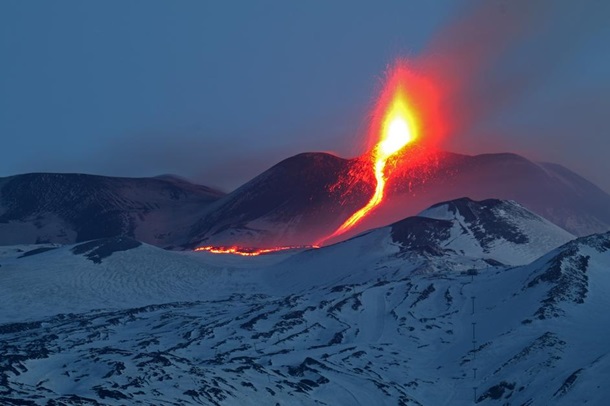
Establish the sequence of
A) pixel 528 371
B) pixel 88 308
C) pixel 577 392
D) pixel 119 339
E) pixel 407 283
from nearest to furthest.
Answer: pixel 577 392, pixel 528 371, pixel 119 339, pixel 407 283, pixel 88 308

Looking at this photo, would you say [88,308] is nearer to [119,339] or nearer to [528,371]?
[119,339]

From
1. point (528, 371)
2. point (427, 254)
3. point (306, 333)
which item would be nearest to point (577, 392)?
point (528, 371)

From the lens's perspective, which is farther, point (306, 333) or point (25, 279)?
point (25, 279)

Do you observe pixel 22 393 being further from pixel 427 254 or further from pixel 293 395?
pixel 427 254

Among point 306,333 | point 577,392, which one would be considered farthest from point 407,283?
point 577,392

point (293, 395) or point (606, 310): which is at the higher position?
point (606, 310)

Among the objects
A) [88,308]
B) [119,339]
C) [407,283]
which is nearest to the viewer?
[119,339]
